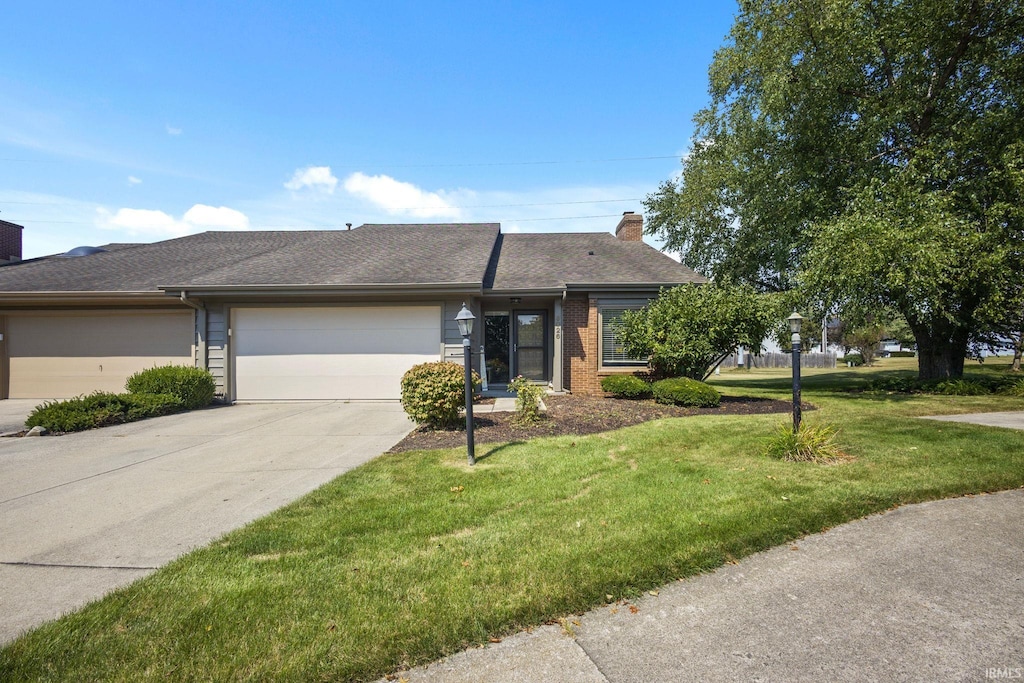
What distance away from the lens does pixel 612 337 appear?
1246 cm

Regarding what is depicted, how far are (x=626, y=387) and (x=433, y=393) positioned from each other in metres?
5.06

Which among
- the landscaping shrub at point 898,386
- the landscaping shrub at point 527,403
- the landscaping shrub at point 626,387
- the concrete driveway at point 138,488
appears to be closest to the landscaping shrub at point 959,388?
the landscaping shrub at point 898,386

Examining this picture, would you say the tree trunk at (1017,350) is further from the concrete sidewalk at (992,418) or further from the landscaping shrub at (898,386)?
the concrete sidewalk at (992,418)

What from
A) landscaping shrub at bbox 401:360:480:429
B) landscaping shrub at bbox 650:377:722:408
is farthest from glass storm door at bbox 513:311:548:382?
landscaping shrub at bbox 401:360:480:429

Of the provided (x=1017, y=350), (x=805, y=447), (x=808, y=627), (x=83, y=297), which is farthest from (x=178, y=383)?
(x=1017, y=350)

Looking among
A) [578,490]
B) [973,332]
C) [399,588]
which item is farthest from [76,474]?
[973,332]

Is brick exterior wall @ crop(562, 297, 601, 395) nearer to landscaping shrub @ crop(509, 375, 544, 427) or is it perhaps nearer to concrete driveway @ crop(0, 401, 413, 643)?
landscaping shrub @ crop(509, 375, 544, 427)

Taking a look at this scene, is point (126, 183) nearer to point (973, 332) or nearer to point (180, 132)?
point (180, 132)

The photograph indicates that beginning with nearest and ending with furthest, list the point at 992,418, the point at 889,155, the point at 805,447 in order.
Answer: the point at 805,447, the point at 992,418, the point at 889,155

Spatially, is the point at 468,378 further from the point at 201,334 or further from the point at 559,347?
the point at 201,334

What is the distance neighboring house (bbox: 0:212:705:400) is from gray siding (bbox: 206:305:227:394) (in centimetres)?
2

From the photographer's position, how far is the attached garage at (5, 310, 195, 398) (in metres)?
12.1

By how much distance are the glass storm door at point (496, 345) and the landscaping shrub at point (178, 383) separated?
22.8 ft

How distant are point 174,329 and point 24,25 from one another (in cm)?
656
